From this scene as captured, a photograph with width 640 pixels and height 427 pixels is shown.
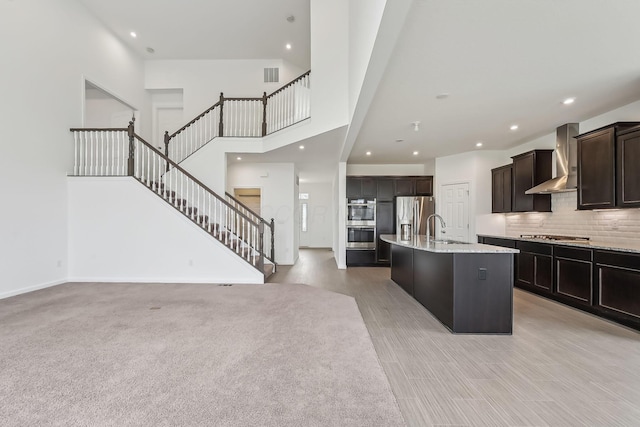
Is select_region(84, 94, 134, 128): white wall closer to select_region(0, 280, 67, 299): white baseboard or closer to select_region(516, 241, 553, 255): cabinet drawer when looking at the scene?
select_region(0, 280, 67, 299): white baseboard

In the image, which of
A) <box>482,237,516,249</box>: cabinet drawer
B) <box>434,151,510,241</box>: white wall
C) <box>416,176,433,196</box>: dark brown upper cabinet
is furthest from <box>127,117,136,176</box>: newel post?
<box>434,151,510,241</box>: white wall

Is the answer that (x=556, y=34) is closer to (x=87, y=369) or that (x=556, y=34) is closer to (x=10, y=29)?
(x=87, y=369)

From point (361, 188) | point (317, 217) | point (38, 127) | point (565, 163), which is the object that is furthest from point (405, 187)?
point (38, 127)

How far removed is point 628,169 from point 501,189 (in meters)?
2.35

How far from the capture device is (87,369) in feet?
6.95

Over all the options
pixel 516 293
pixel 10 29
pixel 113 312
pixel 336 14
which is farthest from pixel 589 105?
pixel 10 29

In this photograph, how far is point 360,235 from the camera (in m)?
7.23

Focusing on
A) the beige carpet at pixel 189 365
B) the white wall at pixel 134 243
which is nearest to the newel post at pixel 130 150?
the white wall at pixel 134 243

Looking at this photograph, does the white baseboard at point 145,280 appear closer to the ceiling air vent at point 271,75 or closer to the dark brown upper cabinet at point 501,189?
the dark brown upper cabinet at point 501,189

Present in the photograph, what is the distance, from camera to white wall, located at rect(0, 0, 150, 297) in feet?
13.4

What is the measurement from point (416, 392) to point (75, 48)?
7.93 m

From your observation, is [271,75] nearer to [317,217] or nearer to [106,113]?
[106,113]

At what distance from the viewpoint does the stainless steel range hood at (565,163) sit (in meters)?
4.30

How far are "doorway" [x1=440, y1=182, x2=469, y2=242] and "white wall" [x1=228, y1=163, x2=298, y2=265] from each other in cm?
396
